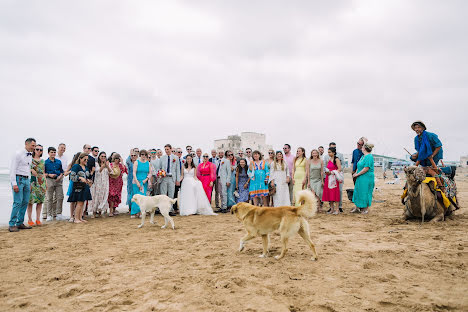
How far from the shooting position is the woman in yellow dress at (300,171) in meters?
9.35

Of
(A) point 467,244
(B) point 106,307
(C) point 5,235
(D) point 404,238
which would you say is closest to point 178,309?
(B) point 106,307

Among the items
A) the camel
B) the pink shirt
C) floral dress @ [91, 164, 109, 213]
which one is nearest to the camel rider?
the camel

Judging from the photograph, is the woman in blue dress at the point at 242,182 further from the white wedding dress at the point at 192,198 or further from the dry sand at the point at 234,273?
the dry sand at the point at 234,273

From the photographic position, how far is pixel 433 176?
23.4ft

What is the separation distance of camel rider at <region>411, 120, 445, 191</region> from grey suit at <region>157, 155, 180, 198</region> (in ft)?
24.6

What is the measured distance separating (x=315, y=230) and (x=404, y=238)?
68.5 inches

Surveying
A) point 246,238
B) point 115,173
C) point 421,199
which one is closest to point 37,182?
point 115,173

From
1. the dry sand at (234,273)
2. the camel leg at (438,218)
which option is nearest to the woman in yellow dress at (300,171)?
the dry sand at (234,273)

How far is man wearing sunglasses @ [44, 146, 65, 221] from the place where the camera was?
27.4ft

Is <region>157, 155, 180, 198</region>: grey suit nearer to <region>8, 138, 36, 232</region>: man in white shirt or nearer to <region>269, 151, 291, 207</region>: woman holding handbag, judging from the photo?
<region>269, 151, 291, 207</region>: woman holding handbag

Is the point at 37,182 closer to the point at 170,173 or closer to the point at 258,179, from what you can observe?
the point at 170,173

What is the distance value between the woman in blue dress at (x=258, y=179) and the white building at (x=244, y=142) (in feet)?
181

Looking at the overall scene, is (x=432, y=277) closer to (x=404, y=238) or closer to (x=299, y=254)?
(x=299, y=254)

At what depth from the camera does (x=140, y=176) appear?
29.6 feet
